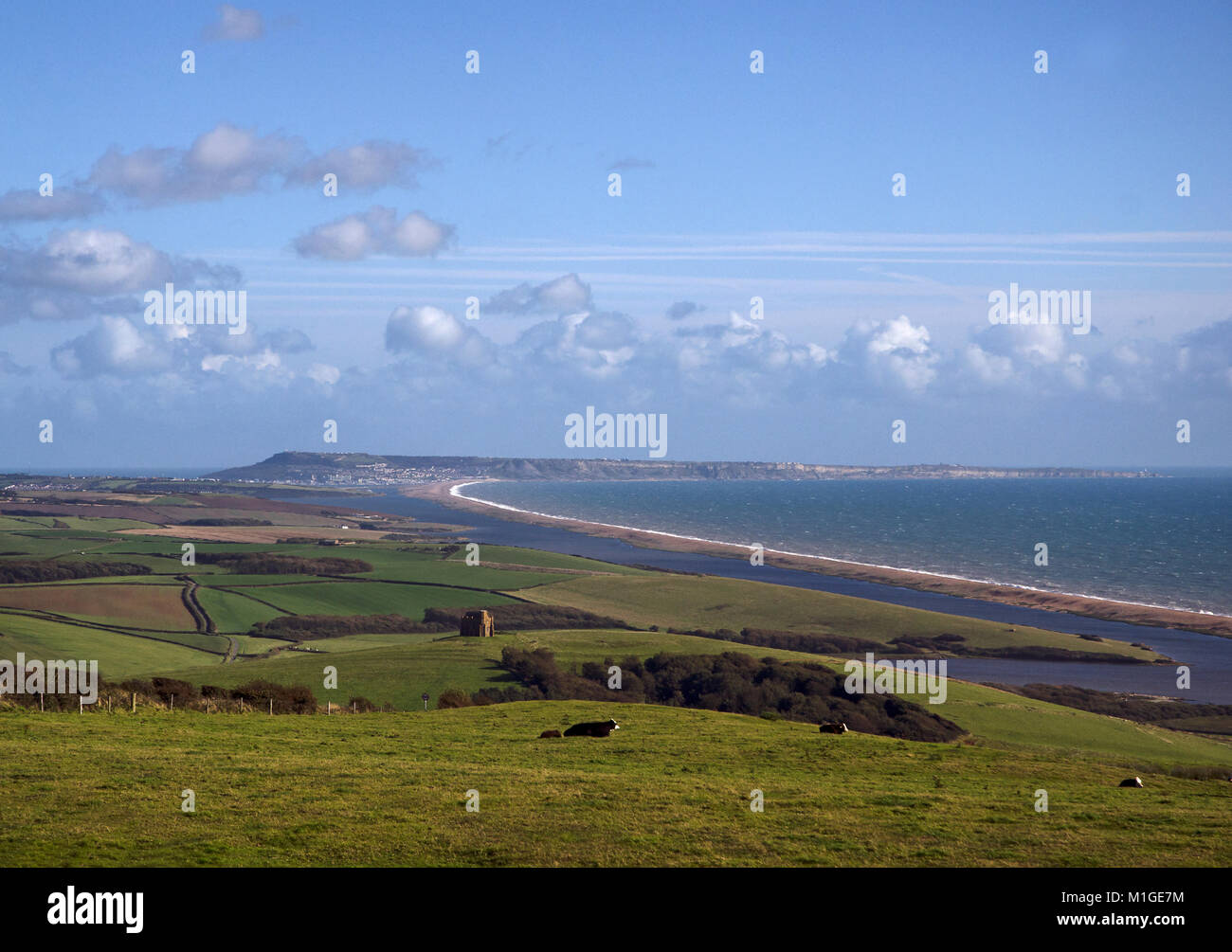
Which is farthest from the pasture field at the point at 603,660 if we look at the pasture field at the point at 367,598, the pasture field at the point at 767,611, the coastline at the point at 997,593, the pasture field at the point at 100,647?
the coastline at the point at 997,593

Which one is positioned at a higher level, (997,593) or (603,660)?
(603,660)

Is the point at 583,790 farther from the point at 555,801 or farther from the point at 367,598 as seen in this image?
the point at 367,598

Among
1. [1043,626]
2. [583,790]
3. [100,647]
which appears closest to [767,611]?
[1043,626]

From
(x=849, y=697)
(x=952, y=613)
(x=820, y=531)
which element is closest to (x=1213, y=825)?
(x=849, y=697)

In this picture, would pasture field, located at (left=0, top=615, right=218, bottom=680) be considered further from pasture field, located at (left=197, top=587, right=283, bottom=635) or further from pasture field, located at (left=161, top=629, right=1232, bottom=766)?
pasture field, located at (left=197, top=587, right=283, bottom=635)

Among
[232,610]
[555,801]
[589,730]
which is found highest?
[555,801]

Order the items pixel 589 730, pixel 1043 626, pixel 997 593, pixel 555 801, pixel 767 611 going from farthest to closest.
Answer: pixel 997 593
pixel 767 611
pixel 1043 626
pixel 589 730
pixel 555 801

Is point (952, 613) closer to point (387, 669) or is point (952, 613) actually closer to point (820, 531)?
point (387, 669)

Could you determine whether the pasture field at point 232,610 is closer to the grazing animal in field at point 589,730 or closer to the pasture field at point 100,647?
the pasture field at point 100,647

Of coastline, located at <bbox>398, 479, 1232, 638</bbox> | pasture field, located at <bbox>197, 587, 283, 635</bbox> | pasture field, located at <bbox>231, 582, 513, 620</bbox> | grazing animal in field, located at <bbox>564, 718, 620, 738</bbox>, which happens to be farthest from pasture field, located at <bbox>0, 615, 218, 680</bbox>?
coastline, located at <bbox>398, 479, 1232, 638</bbox>
